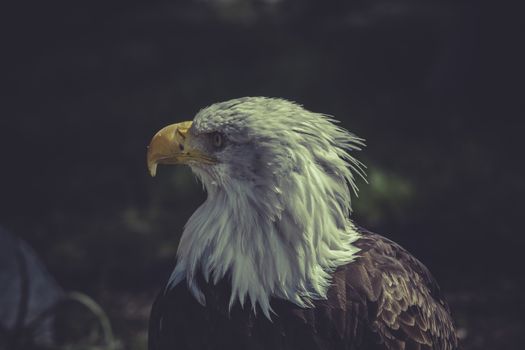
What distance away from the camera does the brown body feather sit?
276cm

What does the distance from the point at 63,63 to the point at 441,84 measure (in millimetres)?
5565

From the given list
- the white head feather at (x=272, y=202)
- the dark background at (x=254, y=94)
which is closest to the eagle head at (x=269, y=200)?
the white head feather at (x=272, y=202)

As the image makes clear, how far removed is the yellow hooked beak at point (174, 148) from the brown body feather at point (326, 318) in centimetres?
51

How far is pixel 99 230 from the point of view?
22.1 feet

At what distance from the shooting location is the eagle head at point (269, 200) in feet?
8.99

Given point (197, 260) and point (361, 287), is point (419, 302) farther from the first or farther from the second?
point (197, 260)

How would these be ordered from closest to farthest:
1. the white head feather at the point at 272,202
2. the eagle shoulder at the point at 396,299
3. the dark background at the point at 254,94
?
the white head feather at the point at 272,202 → the eagle shoulder at the point at 396,299 → the dark background at the point at 254,94

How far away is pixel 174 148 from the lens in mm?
2938

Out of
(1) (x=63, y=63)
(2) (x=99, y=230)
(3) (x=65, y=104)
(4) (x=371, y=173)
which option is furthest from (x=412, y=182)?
(1) (x=63, y=63)

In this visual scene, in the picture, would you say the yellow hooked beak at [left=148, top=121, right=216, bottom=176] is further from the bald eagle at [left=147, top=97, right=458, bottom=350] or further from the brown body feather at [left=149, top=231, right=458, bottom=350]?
the brown body feather at [left=149, top=231, right=458, bottom=350]

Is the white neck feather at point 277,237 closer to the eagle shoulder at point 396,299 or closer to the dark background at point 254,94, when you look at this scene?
the eagle shoulder at point 396,299

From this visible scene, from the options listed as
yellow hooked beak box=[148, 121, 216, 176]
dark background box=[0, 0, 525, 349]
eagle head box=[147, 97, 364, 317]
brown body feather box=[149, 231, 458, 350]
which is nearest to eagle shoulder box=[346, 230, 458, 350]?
brown body feather box=[149, 231, 458, 350]

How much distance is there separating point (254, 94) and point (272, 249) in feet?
19.9

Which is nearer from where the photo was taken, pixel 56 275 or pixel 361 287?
pixel 361 287
